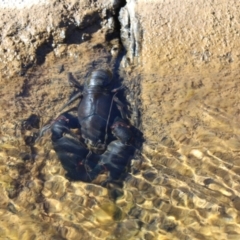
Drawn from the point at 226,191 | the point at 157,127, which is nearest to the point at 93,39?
the point at 157,127

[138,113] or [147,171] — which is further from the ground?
[138,113]

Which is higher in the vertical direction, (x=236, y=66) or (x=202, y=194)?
(x=236, y=66)

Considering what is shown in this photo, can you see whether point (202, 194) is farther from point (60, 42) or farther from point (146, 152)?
point (60, 42)

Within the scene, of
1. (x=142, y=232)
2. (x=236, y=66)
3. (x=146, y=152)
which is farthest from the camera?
(x=236, y=66)

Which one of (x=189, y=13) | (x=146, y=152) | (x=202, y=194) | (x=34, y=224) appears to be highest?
(x=189, y=13)

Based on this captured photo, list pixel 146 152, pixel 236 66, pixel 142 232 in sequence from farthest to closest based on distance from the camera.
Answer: pixel 236 66
pixel 146 152
pixel 142 232

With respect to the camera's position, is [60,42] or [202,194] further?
[60,42]
